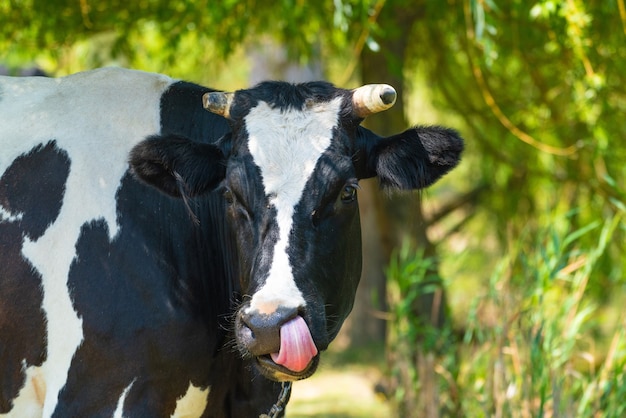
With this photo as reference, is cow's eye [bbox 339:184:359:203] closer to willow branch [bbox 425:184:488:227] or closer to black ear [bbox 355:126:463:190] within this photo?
black ear [bbox 355:126:463:190]

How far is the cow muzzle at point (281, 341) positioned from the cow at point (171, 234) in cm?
5

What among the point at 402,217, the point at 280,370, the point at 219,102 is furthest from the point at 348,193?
the point at 402,217

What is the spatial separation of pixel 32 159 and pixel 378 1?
2703 millimetres

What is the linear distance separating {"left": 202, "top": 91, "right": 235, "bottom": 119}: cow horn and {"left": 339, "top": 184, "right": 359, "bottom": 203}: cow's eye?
66 cm

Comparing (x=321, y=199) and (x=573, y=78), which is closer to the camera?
(x=321, y=199)

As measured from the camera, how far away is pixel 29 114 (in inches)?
170

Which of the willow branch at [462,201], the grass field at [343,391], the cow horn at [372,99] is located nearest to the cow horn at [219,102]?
the cow horn at [372,99]

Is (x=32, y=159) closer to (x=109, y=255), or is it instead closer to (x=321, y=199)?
(x=109, y=255)

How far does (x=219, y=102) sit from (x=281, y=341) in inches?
48.3

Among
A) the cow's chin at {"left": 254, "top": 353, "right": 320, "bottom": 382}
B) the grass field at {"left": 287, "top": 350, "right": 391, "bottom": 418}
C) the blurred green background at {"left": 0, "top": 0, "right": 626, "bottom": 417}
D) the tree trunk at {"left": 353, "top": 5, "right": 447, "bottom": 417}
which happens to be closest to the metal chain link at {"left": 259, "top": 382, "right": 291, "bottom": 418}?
the cow's chin at {"left": 254, "top": 353, "right": 320, "bottom": 382}

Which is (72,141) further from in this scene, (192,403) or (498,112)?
(498,112)

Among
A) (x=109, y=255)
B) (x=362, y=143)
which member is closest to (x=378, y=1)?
(x=362, y=143)

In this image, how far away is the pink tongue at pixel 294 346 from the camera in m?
3.45

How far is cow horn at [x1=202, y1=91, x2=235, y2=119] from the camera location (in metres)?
4.09
